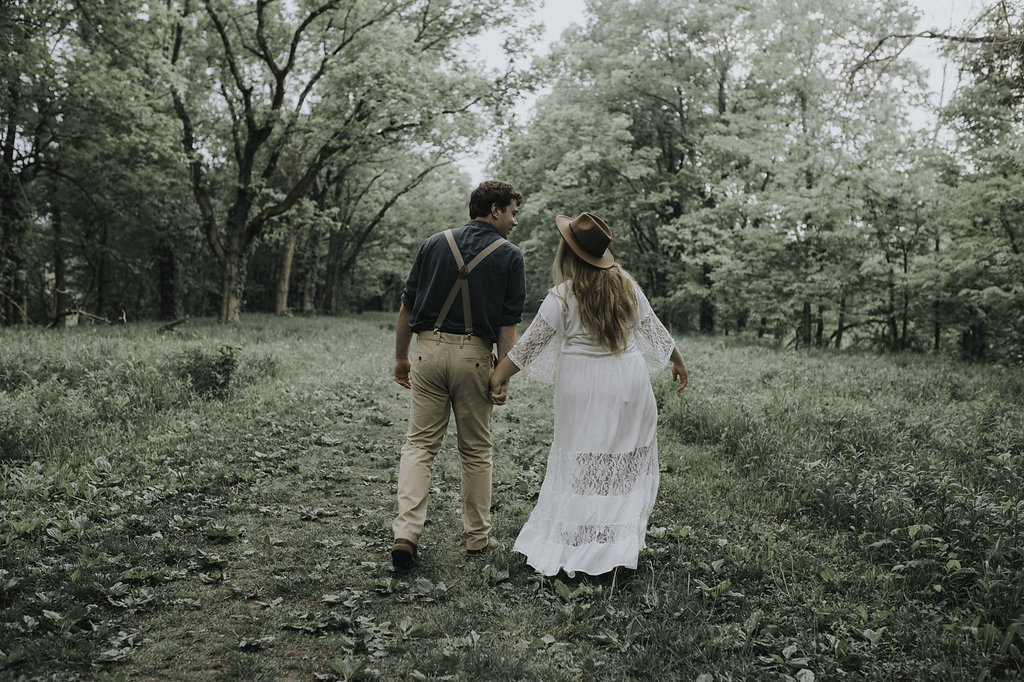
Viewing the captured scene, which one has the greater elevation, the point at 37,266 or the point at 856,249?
the point at 856,249

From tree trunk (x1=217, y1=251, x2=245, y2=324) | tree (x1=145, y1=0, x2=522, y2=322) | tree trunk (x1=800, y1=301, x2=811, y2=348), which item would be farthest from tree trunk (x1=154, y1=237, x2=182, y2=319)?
tree trunk (x1=800, y1=301, x2=811, y2=348)

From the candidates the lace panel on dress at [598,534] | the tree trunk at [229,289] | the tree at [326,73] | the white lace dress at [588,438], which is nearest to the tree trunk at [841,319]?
the tree at [326,73]

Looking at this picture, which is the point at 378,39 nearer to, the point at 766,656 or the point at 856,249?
the point at 856,249

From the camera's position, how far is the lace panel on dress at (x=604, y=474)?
4.18m

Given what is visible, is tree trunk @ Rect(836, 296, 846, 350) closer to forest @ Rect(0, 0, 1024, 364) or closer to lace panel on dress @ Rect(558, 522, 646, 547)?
forest @ Rect(0, 0, 1024, 364)

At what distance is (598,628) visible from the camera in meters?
3.39

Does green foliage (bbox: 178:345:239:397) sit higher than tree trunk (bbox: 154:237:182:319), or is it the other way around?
tree trunk (bbox: 154:237:182:319)

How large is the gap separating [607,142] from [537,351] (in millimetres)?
22099

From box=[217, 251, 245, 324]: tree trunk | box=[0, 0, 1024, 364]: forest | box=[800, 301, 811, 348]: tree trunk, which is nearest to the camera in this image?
box=[0, 0, 1024, 364]: forest

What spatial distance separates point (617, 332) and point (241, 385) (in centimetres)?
682

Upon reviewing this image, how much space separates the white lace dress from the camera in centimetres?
413

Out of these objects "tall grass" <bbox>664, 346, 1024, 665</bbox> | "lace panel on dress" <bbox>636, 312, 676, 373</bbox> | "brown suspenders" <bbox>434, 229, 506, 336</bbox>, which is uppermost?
"brown suspenders" <bbox>434, 229, 506, 336</bbox>

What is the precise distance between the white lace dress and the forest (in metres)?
5.99

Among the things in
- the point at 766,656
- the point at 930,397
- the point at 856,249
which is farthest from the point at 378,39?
the point at 766,656
